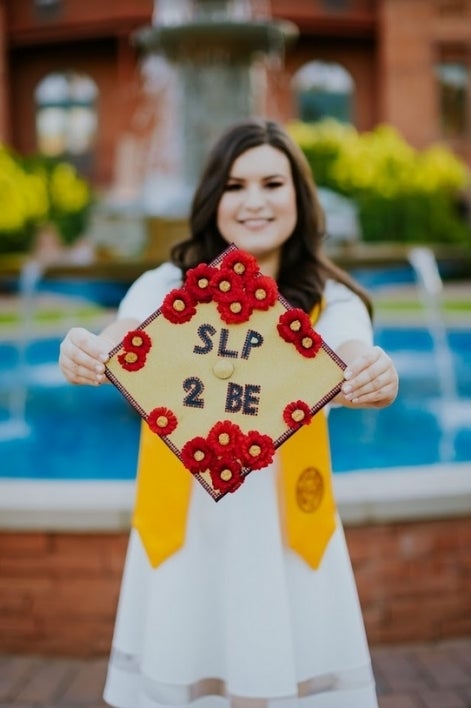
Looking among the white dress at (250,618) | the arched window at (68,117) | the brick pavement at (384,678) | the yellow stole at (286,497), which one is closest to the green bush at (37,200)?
the arched window at (68,117)

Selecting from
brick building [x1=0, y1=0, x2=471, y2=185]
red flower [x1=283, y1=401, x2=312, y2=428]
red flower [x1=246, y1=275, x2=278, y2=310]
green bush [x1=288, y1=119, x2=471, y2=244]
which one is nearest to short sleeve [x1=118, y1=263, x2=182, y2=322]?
red flower [x1=246, y1=275, x2=278, y2=310]

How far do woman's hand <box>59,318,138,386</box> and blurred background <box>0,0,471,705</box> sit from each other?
127cm

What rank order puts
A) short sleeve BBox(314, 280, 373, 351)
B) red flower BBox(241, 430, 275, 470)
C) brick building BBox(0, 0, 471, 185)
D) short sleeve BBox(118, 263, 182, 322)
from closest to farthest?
red flower BBox(241, 430, 275, 470), short sleeve BBox(314, 280, 373, 351), short sleeve BBox(118, 263, 182, 322), brick building BBox(0, 0, 471, 185)

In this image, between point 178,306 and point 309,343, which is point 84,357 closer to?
point 178,306

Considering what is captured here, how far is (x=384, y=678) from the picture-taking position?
9.95 feet

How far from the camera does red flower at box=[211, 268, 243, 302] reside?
1.90m

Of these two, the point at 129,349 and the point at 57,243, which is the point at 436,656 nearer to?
the point at 129,349

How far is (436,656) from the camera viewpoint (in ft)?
10.4

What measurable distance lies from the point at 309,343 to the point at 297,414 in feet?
0.48

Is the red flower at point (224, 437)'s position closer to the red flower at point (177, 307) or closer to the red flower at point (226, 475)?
the red flower at point (226, 475)

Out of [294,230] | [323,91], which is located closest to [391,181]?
[323,91]

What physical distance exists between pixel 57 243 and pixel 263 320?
63.2 feet

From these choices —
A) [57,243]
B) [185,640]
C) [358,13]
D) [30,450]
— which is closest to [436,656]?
[185,640]

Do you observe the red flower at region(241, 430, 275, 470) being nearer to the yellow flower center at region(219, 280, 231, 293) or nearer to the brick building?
the yellow flower center at region(219, 280, 231, 293)
